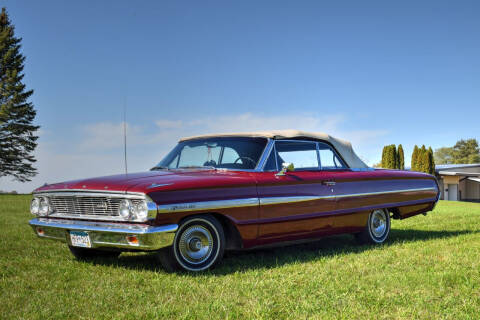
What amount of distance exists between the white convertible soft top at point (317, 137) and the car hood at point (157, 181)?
0.70 meters

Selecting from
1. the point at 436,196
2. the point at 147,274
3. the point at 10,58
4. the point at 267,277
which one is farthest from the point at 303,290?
the point at 10,58

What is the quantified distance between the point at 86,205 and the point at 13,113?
45742mm

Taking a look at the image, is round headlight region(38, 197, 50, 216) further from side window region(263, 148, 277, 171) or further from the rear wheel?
side window region(263, 148, 277, 171)

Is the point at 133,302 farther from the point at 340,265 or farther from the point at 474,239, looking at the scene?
the point at 474,239

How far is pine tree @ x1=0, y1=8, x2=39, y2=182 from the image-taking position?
46.3 metres

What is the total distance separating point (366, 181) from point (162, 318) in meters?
4.64

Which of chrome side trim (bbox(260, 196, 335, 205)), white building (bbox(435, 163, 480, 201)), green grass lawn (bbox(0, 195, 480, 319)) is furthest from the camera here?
white building (bbox(435, 163, 480, 201))

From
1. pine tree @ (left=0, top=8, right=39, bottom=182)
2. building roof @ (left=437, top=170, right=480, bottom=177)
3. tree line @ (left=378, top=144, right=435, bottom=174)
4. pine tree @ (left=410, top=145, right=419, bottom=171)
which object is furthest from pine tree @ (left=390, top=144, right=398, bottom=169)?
pine tree @ (left=0, top=8, right=39, bottom=182)

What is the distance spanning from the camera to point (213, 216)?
5527 mm

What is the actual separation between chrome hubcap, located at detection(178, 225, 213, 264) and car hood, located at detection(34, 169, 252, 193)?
52 cm

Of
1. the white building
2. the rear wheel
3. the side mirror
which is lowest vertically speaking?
the white building

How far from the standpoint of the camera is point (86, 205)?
5492 millimetres

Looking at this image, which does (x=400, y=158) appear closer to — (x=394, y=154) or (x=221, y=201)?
(x=394, y=154)

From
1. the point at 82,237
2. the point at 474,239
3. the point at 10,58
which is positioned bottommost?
the point at 474,239
